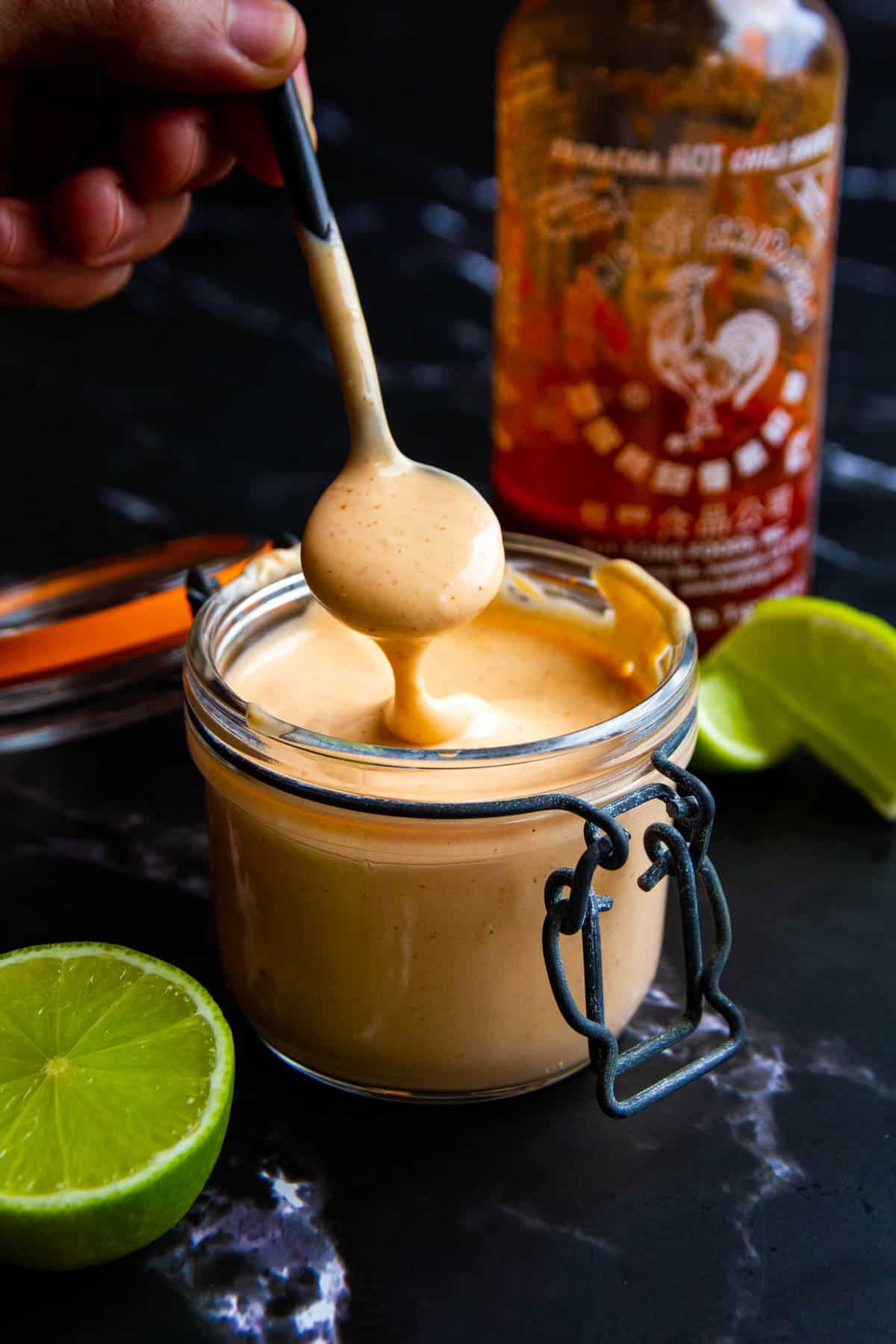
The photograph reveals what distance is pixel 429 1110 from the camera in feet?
2.73

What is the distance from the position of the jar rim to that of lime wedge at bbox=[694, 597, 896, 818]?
0.69 feet

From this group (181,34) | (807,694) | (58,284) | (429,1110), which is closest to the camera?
(429,1110)

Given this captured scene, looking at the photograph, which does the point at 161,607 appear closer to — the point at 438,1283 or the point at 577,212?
the point at 577,212

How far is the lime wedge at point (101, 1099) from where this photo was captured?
678 mm

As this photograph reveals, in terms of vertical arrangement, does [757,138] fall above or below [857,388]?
above

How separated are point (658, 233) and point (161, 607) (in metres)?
0.45

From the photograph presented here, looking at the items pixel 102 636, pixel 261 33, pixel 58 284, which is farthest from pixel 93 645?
pixel 261 33

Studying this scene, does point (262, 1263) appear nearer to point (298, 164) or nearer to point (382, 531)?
point (382, 531)

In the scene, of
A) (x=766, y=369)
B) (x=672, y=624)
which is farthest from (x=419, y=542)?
(x=766, y=369)

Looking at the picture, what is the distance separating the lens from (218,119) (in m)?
1.13

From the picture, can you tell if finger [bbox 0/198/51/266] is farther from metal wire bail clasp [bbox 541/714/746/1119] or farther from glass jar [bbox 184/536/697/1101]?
metal wire bail clasp [bbox 541/714/746/1119]

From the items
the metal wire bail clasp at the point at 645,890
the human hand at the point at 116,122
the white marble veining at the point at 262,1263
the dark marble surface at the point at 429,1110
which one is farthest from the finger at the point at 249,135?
the white marble veining at the point at 262,1263

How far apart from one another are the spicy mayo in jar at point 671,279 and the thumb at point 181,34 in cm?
26

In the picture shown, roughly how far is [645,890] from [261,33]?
57 centimetres
